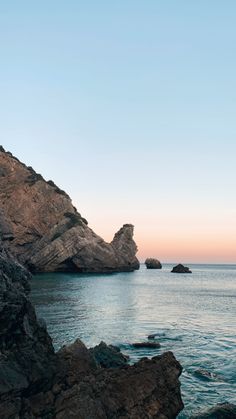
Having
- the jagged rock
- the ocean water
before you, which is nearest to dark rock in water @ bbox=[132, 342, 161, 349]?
the ocean water

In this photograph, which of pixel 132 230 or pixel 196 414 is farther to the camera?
pixel 132 230

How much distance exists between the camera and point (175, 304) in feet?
273

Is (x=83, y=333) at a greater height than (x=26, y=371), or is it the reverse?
(x=26, y=371)

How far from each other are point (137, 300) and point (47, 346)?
67.0 meters

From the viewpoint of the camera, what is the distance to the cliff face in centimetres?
14962

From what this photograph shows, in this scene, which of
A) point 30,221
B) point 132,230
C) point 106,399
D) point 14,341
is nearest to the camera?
point 106,399

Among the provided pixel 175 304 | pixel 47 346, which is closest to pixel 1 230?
pixel 47 346

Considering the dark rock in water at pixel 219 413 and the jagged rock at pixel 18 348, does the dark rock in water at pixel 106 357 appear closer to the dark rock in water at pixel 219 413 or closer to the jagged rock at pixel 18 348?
the dark rock in water at pixel 219 413

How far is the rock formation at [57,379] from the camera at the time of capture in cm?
1738

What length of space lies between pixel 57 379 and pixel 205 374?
1553cm

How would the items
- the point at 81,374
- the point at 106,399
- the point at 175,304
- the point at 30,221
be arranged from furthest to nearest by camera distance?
Answer: the point at 30,221, the point at 175,304, the point at 81,374, the point at 106,399

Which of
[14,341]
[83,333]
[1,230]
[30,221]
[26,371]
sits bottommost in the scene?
[83,333]

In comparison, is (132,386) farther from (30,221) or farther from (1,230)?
(30,221)

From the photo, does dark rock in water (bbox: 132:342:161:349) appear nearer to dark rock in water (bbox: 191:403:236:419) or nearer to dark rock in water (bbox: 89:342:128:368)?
dark rock in water (bbox: 89:342:128:368)
